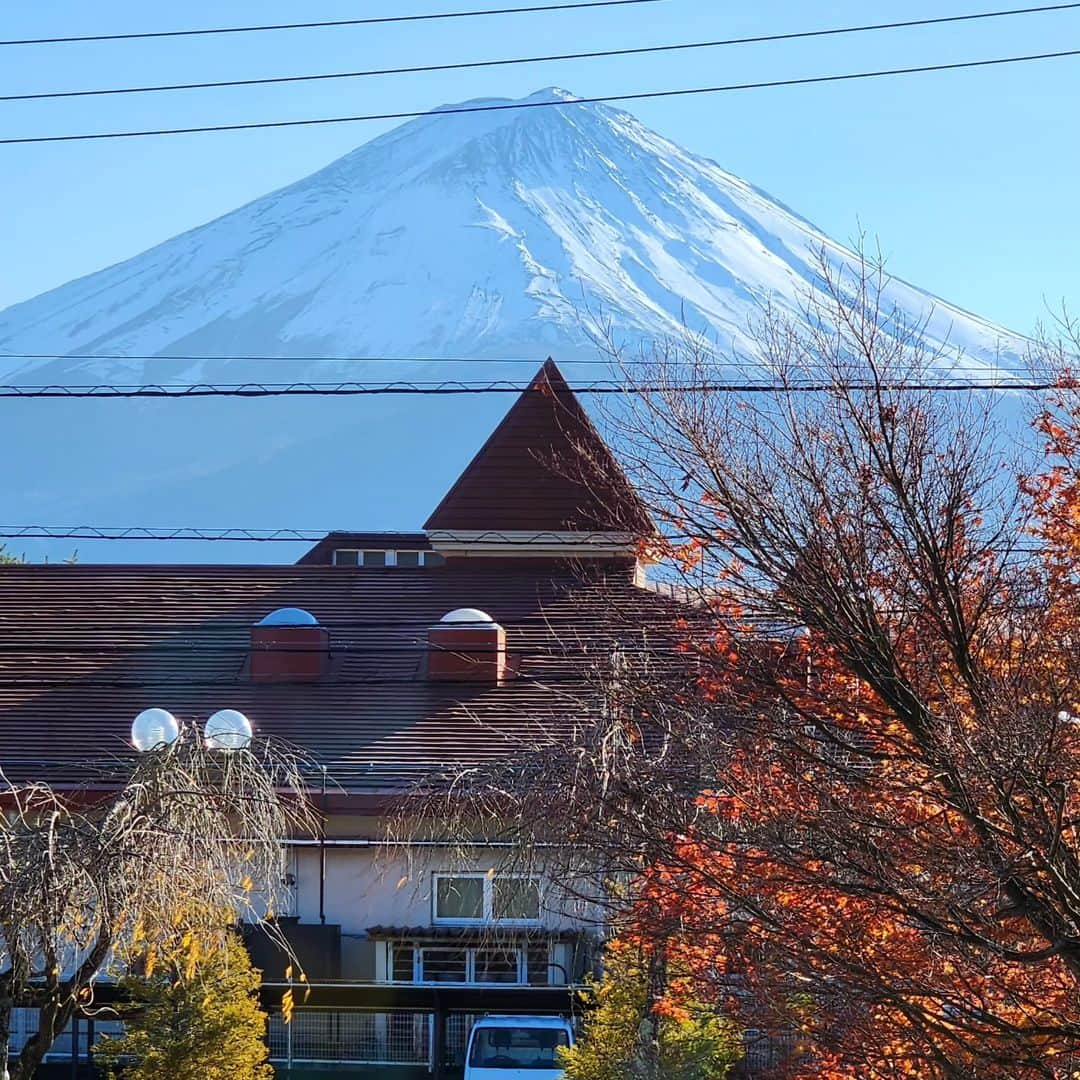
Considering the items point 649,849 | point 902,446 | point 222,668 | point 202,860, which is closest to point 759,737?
point 649,849

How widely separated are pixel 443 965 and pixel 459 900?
875mm

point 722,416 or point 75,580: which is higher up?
point 75,580

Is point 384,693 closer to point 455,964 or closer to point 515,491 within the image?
point 455,964

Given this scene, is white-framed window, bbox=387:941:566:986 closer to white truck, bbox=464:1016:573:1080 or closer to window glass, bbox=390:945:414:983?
window glass, bbox=390:945:414:983

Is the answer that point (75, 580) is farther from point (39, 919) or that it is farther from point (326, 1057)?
point (39, 919)

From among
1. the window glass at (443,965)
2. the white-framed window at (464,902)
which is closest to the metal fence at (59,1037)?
the window glass at (443,965)

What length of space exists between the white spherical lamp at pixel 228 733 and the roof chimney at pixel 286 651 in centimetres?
781

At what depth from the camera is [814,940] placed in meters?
9.04

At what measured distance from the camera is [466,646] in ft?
78.0

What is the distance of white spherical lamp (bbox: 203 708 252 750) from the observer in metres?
14.9

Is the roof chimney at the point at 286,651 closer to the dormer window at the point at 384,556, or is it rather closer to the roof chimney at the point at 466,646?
the roof chimney at the point at 466,646

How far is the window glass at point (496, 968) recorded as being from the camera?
21.7 metres

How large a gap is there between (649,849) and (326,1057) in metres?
12.1

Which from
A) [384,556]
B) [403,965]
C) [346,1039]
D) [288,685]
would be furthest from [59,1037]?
[384,556]
